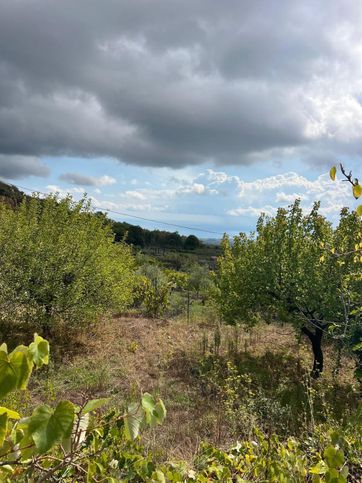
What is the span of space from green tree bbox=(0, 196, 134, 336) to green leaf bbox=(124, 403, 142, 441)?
789 cm

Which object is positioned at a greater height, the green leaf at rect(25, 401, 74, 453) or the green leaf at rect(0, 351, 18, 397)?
the green leaf at rect(0, 351, 18, 397)

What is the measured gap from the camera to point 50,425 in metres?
0.95

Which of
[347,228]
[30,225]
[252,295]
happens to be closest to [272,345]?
[252,295]

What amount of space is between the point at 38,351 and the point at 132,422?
0.41 m

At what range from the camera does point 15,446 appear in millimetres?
1125

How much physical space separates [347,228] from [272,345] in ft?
16.7

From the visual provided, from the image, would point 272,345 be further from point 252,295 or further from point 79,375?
point 79,375

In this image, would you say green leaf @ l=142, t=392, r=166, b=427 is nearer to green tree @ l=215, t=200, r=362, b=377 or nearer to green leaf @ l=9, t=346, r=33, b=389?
green leaf @ l=9, t=346, r=33, b=389

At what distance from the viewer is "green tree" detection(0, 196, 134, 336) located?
867cm

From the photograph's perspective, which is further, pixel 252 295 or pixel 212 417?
pixel 252 295

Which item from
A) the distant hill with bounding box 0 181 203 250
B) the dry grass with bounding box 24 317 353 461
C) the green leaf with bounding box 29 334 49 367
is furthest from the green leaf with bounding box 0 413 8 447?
the distant hill with bounding box 0 181 203 250

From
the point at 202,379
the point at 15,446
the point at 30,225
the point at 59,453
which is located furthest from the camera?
the point at 30,225

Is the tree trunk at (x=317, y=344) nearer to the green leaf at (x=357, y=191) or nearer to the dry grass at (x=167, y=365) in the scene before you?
the dry grass at (x=167, y=365)

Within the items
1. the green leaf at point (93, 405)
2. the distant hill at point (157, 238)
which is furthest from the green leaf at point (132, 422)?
→ the distant hill at point (157, 238)
